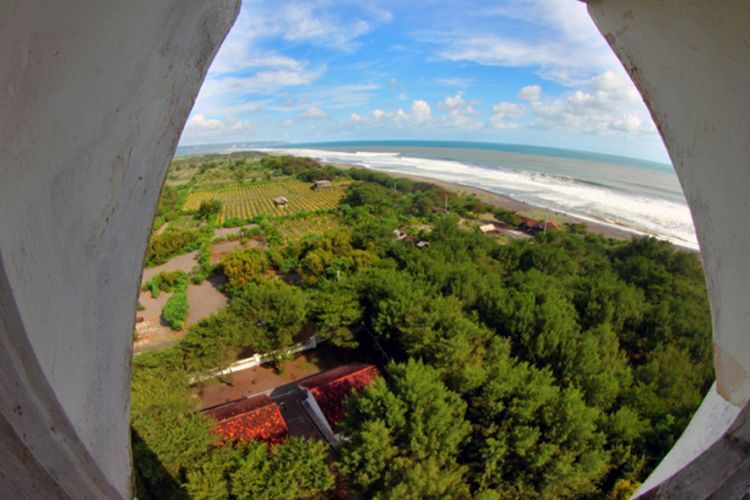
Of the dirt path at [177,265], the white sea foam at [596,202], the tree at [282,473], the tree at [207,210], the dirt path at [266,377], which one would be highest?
the white sea foam at [596,202]

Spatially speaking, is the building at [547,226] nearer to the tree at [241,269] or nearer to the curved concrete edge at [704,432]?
the tree at [241,269]

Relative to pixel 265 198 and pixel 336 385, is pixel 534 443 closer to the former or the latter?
pixel 336 385

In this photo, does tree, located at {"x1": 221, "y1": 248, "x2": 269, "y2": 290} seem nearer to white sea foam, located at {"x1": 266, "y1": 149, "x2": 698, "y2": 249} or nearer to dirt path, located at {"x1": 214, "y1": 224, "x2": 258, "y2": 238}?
dirt path, located at {"x1": 214, "y1": 224, "x2": 258, "y2": 238}

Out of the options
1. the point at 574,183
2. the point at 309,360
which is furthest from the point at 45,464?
the point at 574,183

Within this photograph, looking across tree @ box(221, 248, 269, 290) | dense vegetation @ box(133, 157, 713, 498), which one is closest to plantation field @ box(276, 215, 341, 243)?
tree @ box(221, 248, 269, 290)

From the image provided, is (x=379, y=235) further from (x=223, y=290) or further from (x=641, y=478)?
(x=641, y=478)

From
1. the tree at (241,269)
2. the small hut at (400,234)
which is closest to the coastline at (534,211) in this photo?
the small hut at (400,234)
